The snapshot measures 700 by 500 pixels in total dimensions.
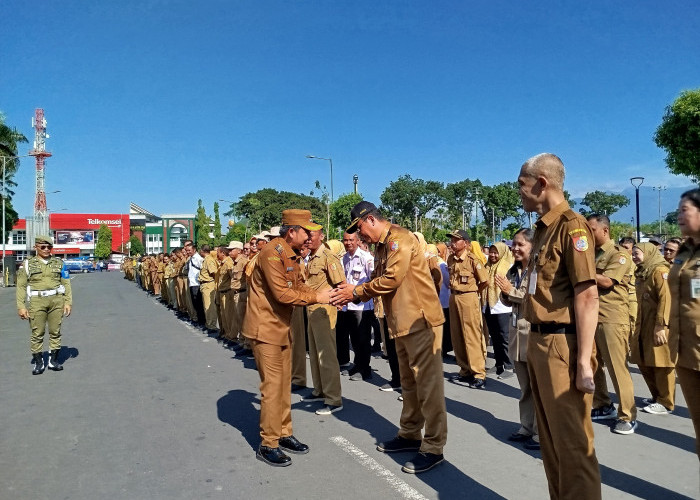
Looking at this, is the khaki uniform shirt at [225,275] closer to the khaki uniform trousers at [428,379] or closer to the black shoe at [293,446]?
the black shoe at [293,446]

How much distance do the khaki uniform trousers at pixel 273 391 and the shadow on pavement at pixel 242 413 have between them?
403mm

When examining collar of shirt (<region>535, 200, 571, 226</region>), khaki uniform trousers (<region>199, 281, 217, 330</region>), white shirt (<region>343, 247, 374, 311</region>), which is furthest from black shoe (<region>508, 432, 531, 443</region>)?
khaki uniform trousers (<region>199, 281, 217, 330</region>)

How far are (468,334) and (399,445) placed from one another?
2787mm

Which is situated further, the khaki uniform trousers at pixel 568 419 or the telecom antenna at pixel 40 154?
the telecom antenna at pixel 40 154

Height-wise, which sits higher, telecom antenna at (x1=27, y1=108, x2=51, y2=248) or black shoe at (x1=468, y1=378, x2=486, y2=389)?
telecom antenna at (x1=27, y1=108, x2=51, y2=248)

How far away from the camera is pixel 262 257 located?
465 cm

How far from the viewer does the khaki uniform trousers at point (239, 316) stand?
371 inches

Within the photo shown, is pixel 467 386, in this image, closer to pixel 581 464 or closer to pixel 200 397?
pixel 200 397

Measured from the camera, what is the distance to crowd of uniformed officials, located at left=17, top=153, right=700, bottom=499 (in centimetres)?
281

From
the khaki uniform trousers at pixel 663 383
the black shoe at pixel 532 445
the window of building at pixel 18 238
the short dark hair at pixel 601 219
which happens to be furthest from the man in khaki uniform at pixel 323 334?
A: the window of building at pixel 18 238

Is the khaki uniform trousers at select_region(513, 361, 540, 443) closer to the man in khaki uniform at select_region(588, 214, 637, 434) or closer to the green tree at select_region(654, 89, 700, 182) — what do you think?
the man in khaki uniform at select_region(588, 214, 637, 434)

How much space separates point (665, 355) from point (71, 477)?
577cm

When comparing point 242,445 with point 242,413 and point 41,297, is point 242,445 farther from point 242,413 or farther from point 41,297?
point 41,297

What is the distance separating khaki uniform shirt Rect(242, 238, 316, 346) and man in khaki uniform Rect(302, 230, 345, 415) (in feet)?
4.23
